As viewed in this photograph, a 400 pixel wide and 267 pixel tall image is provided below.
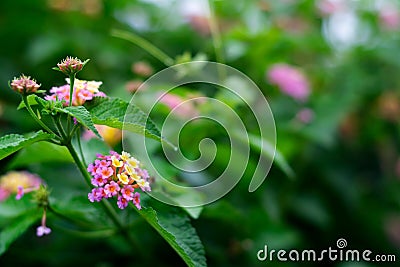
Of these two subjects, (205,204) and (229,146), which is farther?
(229,146)

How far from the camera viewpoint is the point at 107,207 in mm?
617

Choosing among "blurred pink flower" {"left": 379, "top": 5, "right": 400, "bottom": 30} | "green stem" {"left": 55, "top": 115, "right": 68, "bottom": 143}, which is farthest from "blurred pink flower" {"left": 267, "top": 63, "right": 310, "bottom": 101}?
"green stem" {"left": 55, "top": 115, "right": 68, "bottom": 143}

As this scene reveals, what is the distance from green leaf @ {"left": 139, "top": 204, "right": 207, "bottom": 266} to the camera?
1.72 ft

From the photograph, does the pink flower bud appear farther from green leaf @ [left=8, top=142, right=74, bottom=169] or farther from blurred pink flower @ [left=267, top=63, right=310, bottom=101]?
blurred pink flower @ [left=267, top=63, right=310, bottom=101]

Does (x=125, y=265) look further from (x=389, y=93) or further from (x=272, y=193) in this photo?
(x=389, y=93)

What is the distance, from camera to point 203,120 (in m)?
0.89

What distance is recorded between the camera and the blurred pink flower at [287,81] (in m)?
1.10

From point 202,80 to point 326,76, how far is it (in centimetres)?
42

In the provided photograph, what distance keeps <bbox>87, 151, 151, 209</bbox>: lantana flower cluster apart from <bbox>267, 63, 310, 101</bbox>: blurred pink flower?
24.5 inches

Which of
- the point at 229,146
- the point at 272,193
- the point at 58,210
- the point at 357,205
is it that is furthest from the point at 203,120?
→ the point at 357,205
